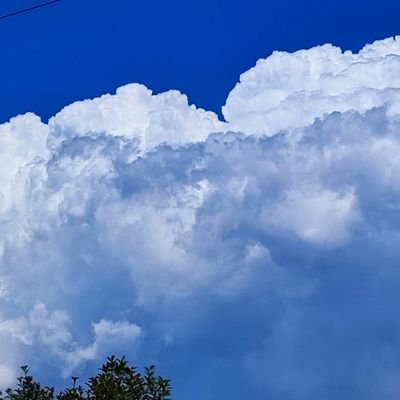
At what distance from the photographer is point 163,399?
5625 cm

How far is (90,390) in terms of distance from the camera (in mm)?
55719

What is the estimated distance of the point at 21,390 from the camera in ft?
198

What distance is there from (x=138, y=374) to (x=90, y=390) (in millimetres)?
2475

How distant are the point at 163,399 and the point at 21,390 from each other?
8.69 meters

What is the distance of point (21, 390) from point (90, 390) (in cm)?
621

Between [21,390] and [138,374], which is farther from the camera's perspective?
[21,390]

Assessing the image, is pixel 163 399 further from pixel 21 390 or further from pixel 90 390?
pixel 21 390

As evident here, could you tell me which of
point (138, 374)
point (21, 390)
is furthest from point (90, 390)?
point (21, 390)

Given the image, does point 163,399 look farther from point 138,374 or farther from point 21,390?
point 21,390

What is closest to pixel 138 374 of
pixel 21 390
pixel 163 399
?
pixel 163 399

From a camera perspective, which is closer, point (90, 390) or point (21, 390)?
point (90, 390)

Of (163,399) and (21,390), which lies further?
(21,390)

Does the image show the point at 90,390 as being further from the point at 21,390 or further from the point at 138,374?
the point at 21,390
